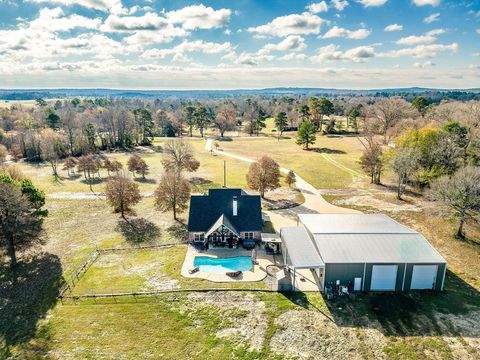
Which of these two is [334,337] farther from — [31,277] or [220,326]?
[31,277]

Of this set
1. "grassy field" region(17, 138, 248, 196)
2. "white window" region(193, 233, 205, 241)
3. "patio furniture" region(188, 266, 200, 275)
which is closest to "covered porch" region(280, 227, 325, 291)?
"patio furniture" region(188, 266, 200, 275)

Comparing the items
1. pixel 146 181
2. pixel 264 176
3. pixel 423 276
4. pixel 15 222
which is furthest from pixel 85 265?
pixel 146 181

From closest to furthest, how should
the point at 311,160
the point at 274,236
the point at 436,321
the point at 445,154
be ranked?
the point at 436,321 → the point at 274,236 → the point at 445,154 → the point at 311,160

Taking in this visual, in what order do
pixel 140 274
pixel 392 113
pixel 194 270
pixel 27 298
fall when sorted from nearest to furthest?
pixel 27 298 → pixel 140 274 → pixel 194 270 → pixel 392 113

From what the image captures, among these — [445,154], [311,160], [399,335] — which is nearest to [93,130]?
[311,160]

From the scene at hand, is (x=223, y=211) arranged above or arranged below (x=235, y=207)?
below

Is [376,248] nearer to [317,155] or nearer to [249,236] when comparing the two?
[249,236]
